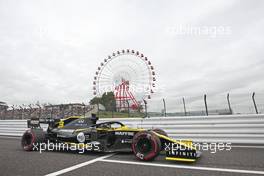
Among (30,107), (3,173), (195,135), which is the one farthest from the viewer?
(30,107)

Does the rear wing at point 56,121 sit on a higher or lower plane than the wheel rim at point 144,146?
higher

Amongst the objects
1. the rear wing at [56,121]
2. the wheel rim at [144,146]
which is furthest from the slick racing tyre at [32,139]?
the wheel rim at [144,146]

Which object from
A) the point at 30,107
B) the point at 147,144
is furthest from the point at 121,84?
the point at 147,144

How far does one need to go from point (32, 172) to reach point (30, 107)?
45.1 ft

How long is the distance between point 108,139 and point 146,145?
1253 mm

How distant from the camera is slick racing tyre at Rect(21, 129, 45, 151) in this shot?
6113 mm

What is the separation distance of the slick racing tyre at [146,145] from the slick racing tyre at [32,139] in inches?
131

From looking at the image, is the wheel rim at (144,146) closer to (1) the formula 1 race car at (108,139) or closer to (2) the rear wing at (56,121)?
(1) the formula 1 race car at (108,139)

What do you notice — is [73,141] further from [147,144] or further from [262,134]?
[262,134]

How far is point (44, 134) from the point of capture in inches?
253

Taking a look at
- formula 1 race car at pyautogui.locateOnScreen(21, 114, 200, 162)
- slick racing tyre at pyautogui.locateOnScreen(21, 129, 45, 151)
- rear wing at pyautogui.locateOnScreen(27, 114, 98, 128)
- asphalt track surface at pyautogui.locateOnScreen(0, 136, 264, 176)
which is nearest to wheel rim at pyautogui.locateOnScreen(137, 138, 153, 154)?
formula 1 race car at pyautogui.locateOnScreen(21, 114, 200, 162)

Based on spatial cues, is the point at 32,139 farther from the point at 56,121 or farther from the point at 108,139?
the point at 108,139

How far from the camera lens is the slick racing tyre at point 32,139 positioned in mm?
6113

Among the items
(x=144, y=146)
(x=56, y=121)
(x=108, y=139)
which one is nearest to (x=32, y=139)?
(x=56, y=121)
